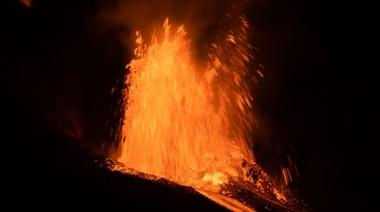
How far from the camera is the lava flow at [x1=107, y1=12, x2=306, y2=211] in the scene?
16.7 feet

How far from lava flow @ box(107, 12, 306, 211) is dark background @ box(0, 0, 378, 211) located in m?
0.31

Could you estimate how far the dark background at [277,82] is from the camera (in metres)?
4.30

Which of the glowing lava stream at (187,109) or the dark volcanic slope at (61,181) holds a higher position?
the glowing lava stream at (187,109)

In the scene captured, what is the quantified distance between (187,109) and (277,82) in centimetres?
243

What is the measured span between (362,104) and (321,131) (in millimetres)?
1037

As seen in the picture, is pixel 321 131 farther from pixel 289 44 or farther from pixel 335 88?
pixel 289 44

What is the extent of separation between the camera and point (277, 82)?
765 cm

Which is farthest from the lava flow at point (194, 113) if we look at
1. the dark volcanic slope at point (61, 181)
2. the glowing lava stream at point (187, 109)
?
the dark volcanic slope at point (61, 181)

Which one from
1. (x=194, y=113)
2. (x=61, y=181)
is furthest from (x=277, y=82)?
(x=61, y=181)

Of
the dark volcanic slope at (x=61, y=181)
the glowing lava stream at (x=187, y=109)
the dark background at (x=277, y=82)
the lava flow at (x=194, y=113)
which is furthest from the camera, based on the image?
the glowing lava stream at (x=187, y=109)

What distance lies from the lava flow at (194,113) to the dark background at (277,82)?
0.31 m

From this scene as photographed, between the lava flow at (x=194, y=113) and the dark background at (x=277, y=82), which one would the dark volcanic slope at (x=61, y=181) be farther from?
the lava flow at (x=194, y=113)

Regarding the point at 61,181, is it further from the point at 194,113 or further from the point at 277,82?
the point at 277,82

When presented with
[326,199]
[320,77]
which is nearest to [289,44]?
[320,77]
